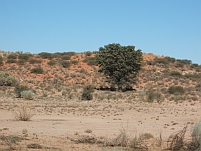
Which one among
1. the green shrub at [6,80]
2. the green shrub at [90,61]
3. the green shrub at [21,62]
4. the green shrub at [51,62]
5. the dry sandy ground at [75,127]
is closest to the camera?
the dry sandy ground at [75,127]

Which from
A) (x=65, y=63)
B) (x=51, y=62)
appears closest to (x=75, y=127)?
(x=65, y=63)

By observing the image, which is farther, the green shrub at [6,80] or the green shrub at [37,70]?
the green shrub at [37,70]

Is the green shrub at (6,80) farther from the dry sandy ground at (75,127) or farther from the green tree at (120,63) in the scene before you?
the dry sandy ground at (75,127)

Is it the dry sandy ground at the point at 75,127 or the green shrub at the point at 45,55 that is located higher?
the green shrub at the point at 45,55

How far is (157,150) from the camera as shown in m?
12.5

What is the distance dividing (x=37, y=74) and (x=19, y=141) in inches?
2081

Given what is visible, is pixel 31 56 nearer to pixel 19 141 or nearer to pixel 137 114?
pixel 137 114

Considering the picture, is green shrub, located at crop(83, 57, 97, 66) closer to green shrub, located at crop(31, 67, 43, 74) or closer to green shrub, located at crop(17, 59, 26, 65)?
green shrub, located at crop(17, 59, 26, 65)

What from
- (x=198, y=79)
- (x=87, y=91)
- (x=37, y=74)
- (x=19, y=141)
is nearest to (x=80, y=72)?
(x=37, y=74)

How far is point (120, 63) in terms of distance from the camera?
51781 mm

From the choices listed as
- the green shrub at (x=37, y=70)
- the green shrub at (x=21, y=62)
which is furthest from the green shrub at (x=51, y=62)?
the green shrub at (x=37, y=70)

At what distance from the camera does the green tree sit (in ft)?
169

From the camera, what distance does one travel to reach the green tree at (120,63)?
51.5 metres

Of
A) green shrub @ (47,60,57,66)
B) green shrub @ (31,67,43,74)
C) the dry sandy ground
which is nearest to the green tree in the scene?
green shrub @ (31,67,43,74)
